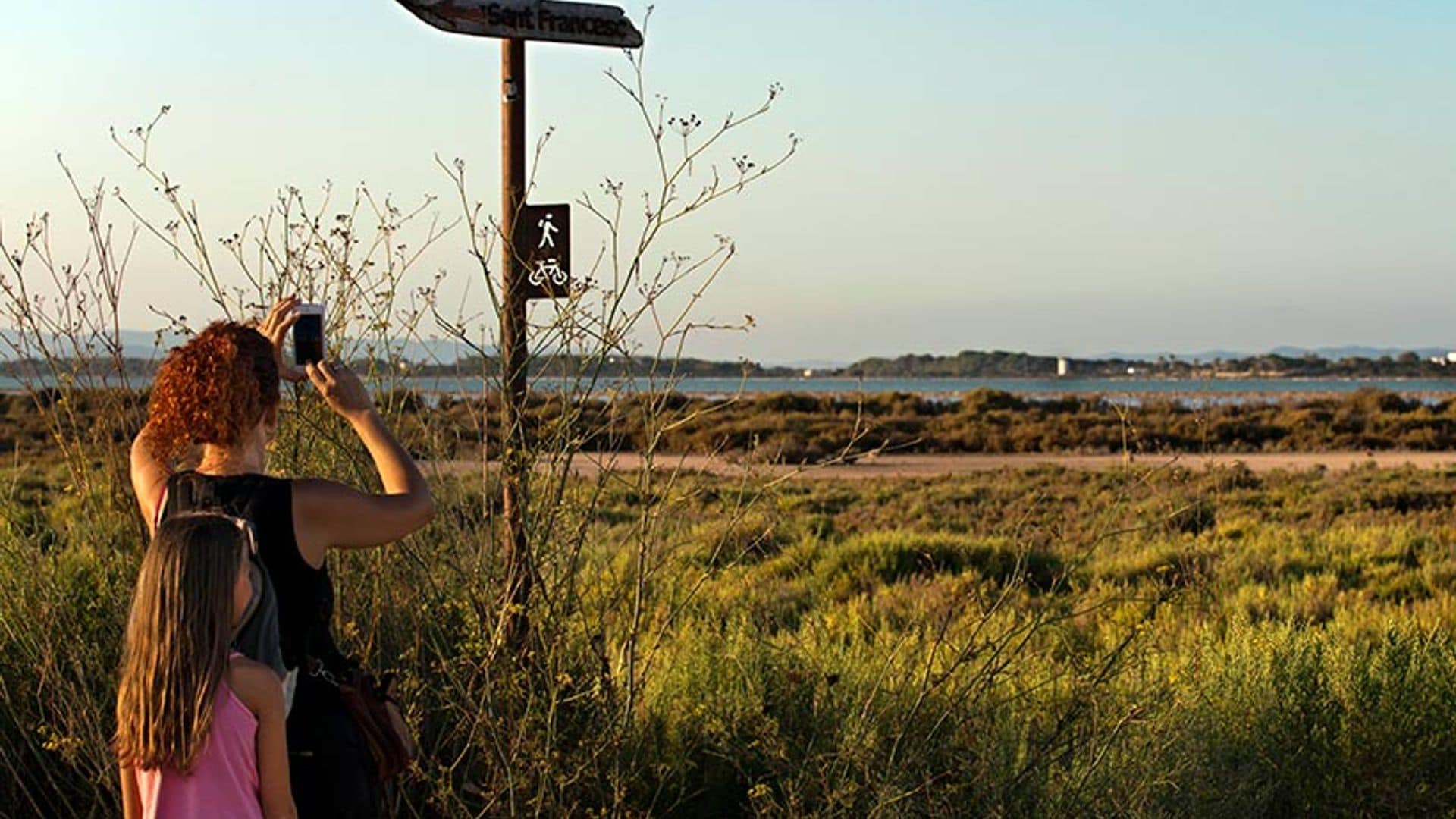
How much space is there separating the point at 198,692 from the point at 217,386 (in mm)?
601

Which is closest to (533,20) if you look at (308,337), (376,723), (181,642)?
(308,337)

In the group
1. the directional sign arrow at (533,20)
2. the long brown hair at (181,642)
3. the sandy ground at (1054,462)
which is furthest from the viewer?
the sandy ground at (1054,462)

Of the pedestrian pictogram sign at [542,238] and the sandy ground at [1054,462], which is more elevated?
the pedestrian pictogram sign at [542,238]

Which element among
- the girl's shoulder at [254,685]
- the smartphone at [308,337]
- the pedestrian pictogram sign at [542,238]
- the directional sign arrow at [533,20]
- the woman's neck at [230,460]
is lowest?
the girl's shoulder at [254,685]

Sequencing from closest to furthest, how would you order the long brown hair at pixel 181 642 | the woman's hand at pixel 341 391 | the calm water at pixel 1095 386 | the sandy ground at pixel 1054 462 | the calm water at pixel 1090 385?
1. the long brown hair at pixel 181 642
2. the woman's hand at pixel 341 391
3. the sandy ground at pixel 1054 462
4. the calm water at pixel 1095 386
5. the calm water at pixel 1090 385

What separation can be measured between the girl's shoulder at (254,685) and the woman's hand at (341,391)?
2.01ft

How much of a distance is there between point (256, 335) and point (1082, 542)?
10017 mm

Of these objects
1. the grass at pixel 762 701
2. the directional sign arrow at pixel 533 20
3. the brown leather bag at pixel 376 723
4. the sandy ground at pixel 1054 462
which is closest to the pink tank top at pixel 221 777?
the brown leather bag at pixel 376 723

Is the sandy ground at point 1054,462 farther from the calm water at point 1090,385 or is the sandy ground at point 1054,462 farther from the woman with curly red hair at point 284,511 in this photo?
the calm water at point 1090,385

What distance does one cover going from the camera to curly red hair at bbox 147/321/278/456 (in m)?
3.07

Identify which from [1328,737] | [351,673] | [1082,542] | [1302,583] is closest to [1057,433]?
[1082,542]

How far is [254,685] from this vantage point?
9.64ft

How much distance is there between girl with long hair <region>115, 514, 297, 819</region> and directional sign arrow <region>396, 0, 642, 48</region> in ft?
7.02

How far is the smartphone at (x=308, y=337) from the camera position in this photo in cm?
339
